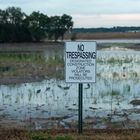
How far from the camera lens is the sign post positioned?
11367mm

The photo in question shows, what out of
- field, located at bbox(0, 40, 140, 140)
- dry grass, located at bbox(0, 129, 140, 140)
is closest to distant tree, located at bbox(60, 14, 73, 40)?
field, located at bbox(0, 40, 140, 140)

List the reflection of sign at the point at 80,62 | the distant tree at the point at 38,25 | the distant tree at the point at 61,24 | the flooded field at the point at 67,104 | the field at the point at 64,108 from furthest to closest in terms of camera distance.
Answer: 1. the distant tree at the point at 61,24
2. the distant tree at the point at 38,25
3. the flooded field at the point at 67,104
4. the field at the point at 64,108
5. the reflection of sign at the point at 80,62

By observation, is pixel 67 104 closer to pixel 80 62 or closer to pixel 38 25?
pixel 80 62

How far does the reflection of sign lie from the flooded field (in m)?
2.58

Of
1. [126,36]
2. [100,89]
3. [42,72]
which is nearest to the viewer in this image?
[100,89]

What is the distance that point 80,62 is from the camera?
1141cm

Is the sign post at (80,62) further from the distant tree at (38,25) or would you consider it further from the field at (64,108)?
the distant tree at (38,25)

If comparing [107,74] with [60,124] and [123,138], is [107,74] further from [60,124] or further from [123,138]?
[123,138]

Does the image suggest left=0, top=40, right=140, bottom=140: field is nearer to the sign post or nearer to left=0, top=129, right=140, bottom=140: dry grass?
left=0, top=129, right=140, bottom=140: dry grass

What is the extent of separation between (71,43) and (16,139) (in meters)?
2.30

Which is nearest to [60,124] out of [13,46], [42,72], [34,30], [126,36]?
[42,72]

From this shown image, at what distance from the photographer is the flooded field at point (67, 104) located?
14.9 metres

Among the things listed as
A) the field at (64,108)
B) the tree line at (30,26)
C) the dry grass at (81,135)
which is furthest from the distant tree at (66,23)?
the dry grass at (81,135)

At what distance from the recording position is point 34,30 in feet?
280
